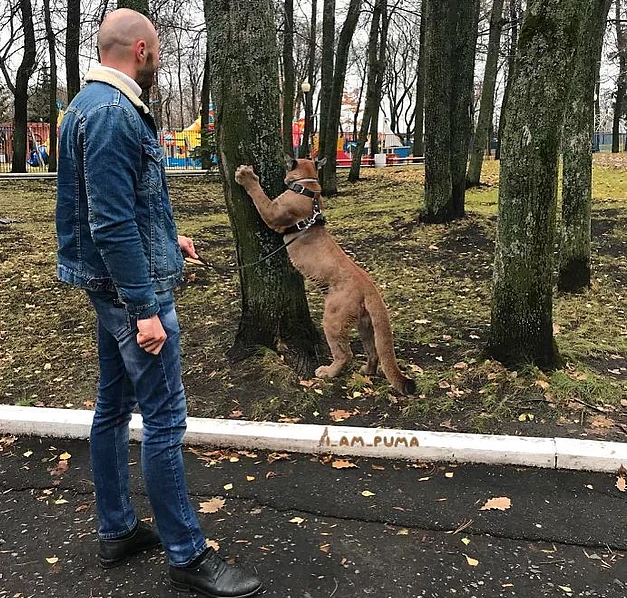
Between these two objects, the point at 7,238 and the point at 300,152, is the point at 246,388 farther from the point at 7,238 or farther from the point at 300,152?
the point at 300,152

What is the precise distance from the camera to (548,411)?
15.4ft

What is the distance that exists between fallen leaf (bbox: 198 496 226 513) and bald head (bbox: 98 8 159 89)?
221 centimetres

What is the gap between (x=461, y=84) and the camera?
1205 cm

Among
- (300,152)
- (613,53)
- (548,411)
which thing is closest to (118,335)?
(548,411)

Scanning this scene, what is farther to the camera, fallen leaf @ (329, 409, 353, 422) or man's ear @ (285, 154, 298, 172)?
man's ear @ (285, 154, 298, 172)

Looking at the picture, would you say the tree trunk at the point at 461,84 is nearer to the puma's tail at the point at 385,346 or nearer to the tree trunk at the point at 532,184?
the tree trunk at the point at 532,184

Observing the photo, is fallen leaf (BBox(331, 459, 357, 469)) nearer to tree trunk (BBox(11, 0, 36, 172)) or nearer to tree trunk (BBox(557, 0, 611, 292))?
tree trunk (BBox(557, 0, 611, 292))

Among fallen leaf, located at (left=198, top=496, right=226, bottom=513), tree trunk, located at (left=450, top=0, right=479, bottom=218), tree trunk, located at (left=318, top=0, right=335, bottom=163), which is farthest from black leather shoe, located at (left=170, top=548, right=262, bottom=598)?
tree trunk, located at (left=318, top=0, right=335, bottom=163)

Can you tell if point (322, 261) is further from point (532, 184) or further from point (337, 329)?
point (532, 184)

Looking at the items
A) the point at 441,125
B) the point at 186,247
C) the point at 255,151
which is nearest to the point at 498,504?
the point at 186,247

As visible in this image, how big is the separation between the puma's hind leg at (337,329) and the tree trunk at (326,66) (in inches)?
493

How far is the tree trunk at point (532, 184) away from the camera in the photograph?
475cm

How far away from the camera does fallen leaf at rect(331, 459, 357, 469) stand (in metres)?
4.08

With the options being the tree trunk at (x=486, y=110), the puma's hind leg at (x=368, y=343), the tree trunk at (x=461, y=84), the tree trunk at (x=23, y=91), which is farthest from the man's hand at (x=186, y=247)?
the tree trunk at (x=23, y=91)
